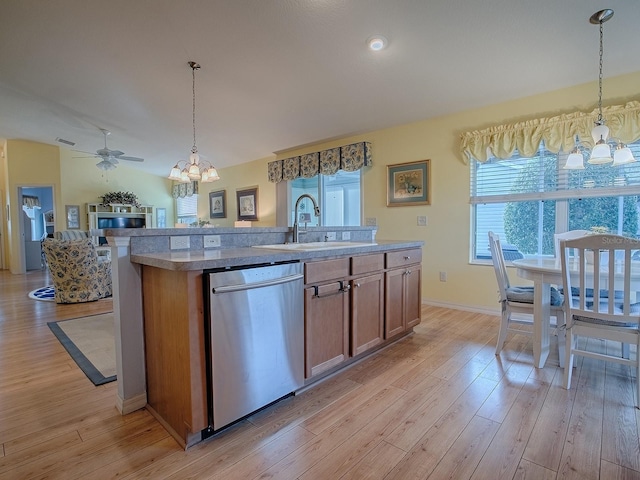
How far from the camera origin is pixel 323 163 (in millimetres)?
5309

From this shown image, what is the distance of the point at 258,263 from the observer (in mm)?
1677

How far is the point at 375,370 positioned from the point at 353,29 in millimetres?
2743

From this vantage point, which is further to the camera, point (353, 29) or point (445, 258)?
point (445, 258)

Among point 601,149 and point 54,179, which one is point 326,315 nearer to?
point 601,149

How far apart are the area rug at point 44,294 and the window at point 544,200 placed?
19.9 feet

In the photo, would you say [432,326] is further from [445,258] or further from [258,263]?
[258,263]

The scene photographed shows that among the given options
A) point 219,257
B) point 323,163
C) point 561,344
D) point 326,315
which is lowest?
point 561,344

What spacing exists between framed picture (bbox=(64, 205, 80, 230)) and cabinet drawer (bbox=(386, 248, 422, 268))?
329 inches

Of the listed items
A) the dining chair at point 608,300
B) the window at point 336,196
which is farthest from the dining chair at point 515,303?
the window at point 336,196

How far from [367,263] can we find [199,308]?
1.31m

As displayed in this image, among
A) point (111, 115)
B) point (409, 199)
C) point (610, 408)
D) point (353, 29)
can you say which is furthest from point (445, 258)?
point (111, 115)

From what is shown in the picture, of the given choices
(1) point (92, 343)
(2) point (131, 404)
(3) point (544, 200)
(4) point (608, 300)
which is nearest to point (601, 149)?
(4) point (608, 300)

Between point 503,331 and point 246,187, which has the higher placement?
point 246,187

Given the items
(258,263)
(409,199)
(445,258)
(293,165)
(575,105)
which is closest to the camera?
(258,263)
